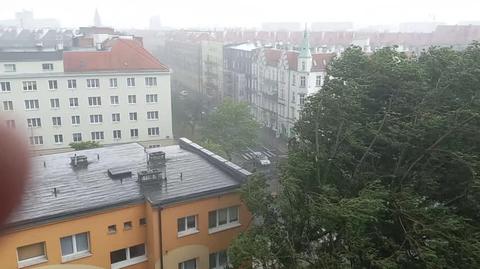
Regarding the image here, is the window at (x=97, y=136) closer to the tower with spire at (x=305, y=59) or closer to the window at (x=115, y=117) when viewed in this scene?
the window at (x=115, y=117)

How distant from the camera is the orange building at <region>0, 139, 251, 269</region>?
8703 mm

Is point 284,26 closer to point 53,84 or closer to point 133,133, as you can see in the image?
point 133,133

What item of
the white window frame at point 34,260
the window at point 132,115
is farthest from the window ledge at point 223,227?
the window at point 132,115

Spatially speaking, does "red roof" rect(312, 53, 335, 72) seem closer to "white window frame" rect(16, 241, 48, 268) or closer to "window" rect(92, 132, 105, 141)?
"window" rect(92, 132, 105, 141)

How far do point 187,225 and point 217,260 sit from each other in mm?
1394

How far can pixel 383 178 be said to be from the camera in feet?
27.8

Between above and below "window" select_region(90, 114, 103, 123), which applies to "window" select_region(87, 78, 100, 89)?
above

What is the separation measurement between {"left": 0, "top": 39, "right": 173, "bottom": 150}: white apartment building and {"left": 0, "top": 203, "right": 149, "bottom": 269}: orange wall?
19.4 m

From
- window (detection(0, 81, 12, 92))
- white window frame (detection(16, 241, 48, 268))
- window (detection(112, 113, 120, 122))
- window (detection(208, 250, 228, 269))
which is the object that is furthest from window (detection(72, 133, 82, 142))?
white window frame (detection(16, 241, 48, 268))

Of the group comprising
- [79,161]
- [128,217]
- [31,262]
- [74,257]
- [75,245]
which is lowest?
[74,257]

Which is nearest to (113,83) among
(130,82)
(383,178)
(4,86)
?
(130,82)

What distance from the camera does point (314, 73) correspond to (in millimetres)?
31703

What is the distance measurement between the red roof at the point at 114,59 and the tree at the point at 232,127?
5.96 m

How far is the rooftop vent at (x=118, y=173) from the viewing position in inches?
424
